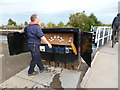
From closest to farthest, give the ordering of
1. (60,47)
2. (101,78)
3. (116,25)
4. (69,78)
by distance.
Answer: (101,78) < (69,78) < (60,47) < (116,25)

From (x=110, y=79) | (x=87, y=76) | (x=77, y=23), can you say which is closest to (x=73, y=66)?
(x=87, y=76)

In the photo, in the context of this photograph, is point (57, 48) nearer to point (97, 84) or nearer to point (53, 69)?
point (53, 69)

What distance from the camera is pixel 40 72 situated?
10.3 feet

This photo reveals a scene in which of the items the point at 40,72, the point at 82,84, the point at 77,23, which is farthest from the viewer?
the point at 77,23

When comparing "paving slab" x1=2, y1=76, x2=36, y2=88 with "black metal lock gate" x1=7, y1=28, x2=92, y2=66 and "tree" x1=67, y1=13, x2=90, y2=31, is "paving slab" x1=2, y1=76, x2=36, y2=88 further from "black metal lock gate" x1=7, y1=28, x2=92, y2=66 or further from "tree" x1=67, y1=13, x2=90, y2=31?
"tree" x1=67, y1=13, x2=90, y2=31

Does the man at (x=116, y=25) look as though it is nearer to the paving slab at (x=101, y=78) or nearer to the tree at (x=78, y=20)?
the paving slab at (x=101, y=78)

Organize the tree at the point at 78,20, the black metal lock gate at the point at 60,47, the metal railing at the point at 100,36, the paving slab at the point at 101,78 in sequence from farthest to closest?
the tree at the point at 78,20
the metal railing at the point at 100,36
the black metal lock gate at the point at 60,47
the paving slab at the point at 101,78

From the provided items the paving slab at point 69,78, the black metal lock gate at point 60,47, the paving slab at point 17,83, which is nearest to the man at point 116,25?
the black metal lock gate at point 60,47

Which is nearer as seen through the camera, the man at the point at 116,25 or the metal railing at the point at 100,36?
the man at the point at 116,25

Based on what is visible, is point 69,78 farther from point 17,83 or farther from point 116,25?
point 116,25

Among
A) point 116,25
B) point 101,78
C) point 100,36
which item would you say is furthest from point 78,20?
point 101,78

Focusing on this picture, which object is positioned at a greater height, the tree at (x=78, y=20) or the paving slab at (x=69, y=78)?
the tree at (x=78, y=20)

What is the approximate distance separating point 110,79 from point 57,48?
1.83m

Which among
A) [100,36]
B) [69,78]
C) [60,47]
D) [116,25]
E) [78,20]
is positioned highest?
[78,20]
